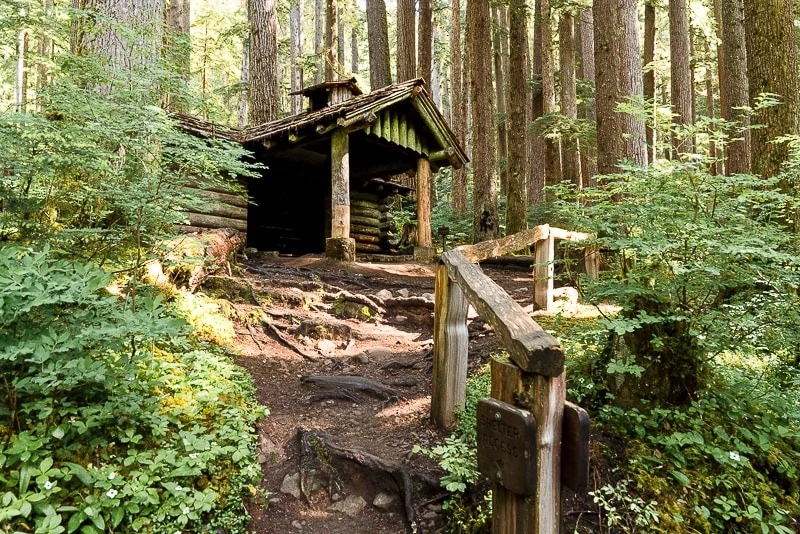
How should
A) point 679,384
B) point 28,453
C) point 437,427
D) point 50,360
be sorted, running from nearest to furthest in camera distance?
point 28,453 → point 50,360 → point 679,384 → point 437,427

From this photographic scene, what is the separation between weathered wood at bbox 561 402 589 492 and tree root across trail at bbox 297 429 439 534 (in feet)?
4.41

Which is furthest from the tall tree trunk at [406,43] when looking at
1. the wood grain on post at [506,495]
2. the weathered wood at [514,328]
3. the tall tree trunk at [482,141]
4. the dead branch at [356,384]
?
the wood grain on post at [506,495]

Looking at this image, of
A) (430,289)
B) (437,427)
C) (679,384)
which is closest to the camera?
(679,384)

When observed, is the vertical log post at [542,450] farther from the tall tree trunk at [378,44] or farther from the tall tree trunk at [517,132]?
the tall tree trunk at [378,44]

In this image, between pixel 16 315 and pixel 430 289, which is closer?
pixel 16 315

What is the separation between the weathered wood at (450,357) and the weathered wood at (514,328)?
0.47 m

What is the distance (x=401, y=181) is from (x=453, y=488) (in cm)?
1589

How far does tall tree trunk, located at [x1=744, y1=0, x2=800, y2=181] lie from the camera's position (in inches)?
220

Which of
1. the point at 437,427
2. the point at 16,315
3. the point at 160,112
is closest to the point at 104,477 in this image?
the point at 16,315

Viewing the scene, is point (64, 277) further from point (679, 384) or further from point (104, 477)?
point (679, 384)

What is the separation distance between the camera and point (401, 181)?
18031 mm

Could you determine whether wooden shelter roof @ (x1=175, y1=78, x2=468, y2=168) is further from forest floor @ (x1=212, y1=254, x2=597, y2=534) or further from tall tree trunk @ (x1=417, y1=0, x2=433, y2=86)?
tall tree trunk @ (x1=417, y1=0, x2=433, y2=86)

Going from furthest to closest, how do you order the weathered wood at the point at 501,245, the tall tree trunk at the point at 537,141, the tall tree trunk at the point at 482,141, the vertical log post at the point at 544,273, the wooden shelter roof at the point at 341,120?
the tall tree trunk at the point at 537,141 → the tall tree trunk at the point at 482,141 → the wooden shelter roof at the point at 341,120 → the vertical log post at the point at 544,273 → the weathered wood at the point at 501,245

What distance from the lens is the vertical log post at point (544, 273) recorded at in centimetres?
635
